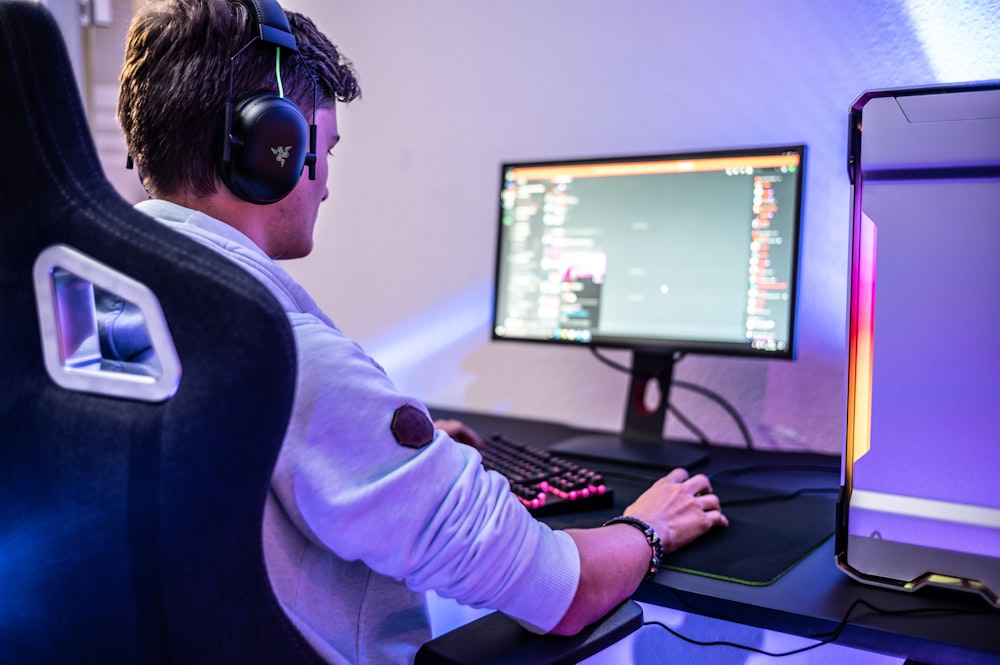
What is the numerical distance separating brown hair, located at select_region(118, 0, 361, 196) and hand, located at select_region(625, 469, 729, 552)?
579 millimetres

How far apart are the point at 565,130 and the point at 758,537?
3.25 feet

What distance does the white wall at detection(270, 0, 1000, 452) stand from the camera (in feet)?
4.60

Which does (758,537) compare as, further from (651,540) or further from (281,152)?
(281,152)

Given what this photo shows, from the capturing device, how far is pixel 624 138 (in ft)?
5.32

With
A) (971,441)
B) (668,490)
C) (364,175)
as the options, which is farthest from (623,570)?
(364,175)

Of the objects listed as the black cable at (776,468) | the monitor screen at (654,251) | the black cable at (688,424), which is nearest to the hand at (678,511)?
the black cable at (776,468)

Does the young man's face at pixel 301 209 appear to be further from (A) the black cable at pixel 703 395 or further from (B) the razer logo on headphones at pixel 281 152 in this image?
(A) the black cable at pixel 703 395

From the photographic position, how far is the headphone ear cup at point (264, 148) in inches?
31.4

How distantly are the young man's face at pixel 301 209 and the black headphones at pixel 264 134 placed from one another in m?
0.05

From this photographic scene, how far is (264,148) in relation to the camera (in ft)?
2.61

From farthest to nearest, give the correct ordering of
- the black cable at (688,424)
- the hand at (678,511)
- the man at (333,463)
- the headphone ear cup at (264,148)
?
the black cable at (688,424)
the hand at (678,511)
the headphone ear cup at (264,148)
the man at (333,463)

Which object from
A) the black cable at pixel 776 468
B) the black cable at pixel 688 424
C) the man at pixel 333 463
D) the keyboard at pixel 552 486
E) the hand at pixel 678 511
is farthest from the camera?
the black cable at pixel 688 424

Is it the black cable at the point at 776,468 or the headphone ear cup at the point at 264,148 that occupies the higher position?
the headphone ear cup at the point at 264,148

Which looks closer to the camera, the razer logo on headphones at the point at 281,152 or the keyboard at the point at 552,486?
the razer logo on headphones at the point at 281,152
